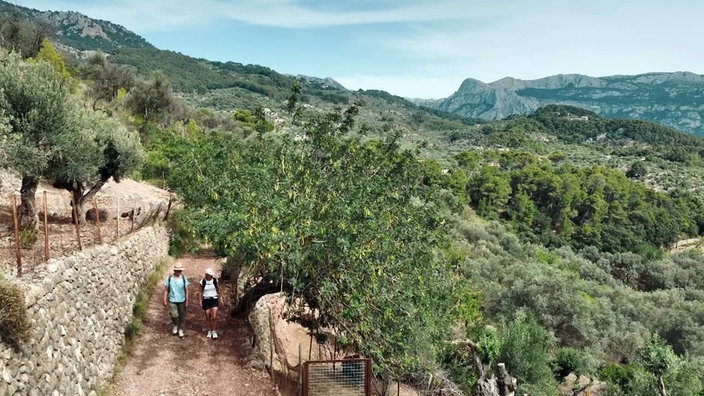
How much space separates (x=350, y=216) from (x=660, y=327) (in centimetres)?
4072

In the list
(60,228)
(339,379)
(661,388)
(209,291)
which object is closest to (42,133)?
(60,228)

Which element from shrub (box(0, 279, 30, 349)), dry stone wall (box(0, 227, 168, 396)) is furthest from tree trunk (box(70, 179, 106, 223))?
shrub (box(0, 279, 30, 349))

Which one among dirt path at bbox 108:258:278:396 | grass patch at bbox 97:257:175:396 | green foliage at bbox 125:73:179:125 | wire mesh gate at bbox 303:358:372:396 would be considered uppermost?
green foliage at bbox 125:73:179:125

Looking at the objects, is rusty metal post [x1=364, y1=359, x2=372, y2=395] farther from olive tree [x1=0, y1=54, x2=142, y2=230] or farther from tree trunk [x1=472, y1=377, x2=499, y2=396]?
olive tree [x1=0, y1=54, x2=142, y2=230]

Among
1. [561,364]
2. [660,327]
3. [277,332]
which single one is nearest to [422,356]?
[277,332]

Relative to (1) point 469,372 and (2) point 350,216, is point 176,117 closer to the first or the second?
(1) point 469,372

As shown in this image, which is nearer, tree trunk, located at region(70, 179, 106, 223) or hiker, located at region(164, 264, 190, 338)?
hiker, located at region(164, 264, 190, 338)

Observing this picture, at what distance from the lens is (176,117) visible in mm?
64500

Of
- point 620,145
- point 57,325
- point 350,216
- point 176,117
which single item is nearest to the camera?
point 57,325

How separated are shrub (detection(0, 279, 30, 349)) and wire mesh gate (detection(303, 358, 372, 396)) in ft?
16.9

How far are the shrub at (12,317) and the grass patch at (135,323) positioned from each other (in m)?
3.82

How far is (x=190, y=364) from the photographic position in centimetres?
1312

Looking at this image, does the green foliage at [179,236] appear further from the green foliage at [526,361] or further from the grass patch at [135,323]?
the green foliage at [526,361]

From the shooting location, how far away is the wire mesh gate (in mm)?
10180
